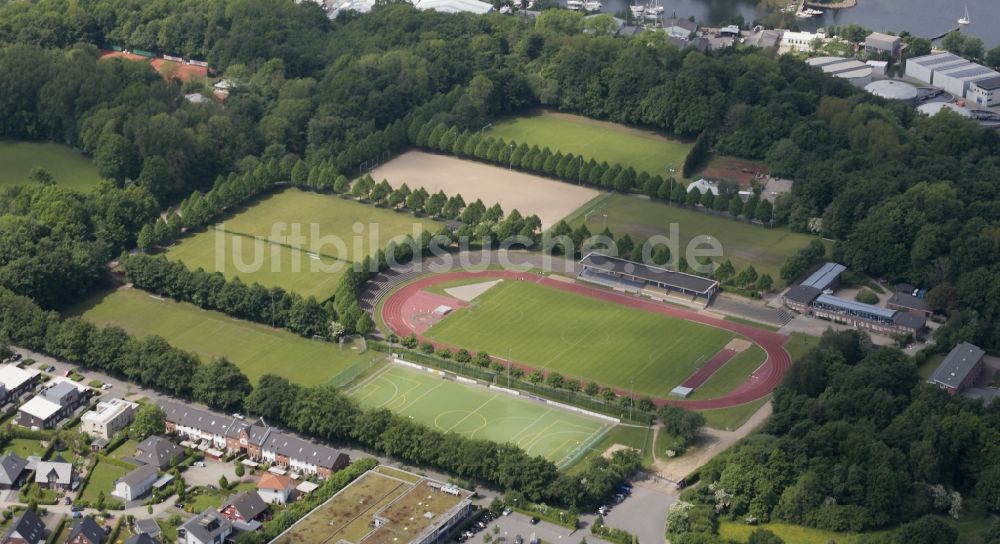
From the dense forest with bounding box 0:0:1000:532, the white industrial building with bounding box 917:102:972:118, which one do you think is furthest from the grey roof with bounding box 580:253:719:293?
the white industrial building with bounding box 917:102:972:118

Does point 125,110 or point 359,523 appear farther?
point 125,110

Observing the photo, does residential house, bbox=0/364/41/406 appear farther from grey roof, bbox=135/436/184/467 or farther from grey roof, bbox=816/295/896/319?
grey roof, bbox=816/295/896/319

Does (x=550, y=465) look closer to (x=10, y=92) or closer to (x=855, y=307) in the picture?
(x=855, y=307)

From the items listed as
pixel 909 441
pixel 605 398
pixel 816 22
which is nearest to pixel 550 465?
pixel 605 398

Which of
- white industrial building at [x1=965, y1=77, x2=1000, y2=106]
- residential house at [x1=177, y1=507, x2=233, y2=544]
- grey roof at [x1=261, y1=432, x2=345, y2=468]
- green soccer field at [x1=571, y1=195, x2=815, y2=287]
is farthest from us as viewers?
white industrial building at [x1=965, y1=77, x2=1000, y2=106]

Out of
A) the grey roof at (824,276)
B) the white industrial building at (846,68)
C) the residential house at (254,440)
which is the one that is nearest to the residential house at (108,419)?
the residential house at (254,440)
